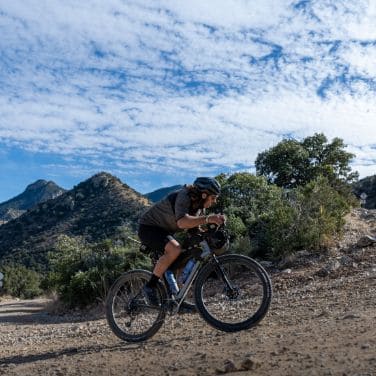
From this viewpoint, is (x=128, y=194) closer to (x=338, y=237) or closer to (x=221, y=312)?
(x=338, y=237)

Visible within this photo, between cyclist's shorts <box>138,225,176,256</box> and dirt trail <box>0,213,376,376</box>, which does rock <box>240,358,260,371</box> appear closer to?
dirt trail <box>0,213,376,376</box>

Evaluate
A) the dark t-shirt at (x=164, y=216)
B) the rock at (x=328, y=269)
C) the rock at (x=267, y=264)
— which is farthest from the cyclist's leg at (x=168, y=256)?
the rock at (x=267, y=264)

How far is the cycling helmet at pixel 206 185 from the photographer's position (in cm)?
528

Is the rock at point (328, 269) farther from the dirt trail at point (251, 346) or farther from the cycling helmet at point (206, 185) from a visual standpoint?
the cycling helmet at point (206, 185)

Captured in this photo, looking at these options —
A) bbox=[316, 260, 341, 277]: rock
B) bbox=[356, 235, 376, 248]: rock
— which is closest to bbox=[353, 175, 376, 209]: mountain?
bbox=[356, 235, 376, 248]: rock

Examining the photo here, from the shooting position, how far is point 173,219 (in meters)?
5.57

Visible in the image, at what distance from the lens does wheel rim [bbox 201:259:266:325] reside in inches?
206

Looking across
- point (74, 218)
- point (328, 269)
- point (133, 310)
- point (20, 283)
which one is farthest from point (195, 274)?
point (74, 218)

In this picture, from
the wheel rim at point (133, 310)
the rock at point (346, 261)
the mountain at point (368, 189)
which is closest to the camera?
the wheel rim at point (133, 310)

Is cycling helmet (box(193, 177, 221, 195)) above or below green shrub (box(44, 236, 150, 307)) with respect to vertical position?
above

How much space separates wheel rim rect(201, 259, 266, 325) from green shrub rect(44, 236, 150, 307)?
7.46m

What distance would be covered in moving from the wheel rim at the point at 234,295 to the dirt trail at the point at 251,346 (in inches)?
7.6

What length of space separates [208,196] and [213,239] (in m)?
0.46

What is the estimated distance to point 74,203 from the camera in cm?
6125
